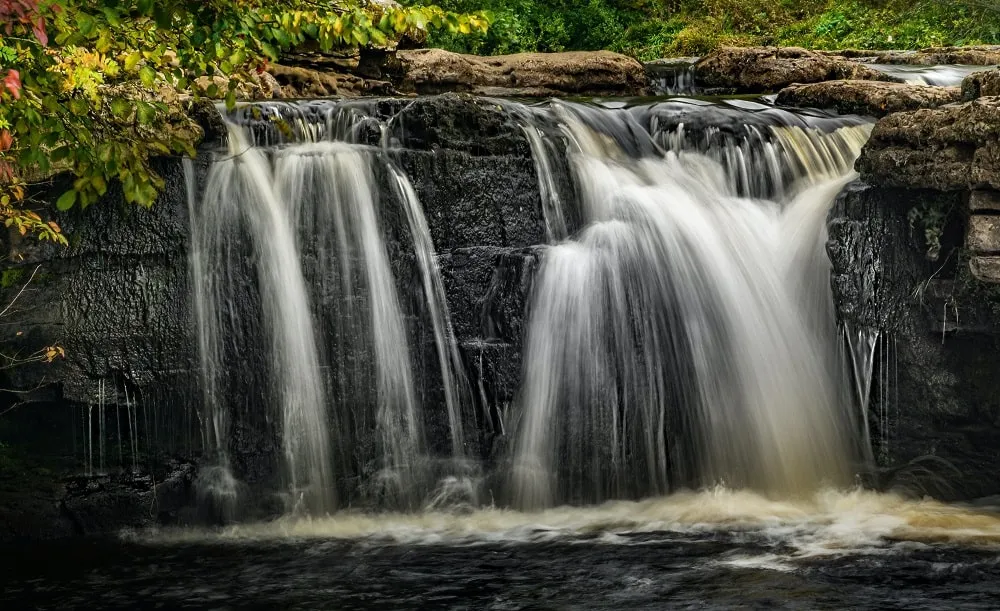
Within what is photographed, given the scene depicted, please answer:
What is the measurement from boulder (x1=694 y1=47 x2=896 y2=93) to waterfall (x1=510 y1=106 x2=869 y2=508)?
195 inches

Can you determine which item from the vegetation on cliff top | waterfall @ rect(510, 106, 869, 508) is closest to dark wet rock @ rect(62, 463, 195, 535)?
waterfall @ rect(510, 106, 869, 508)

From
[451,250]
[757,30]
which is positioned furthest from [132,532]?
[757,30]

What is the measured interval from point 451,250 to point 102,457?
296 cm

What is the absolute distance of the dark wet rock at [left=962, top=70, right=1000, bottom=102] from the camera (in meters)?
8.53

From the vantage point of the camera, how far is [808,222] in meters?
9.12

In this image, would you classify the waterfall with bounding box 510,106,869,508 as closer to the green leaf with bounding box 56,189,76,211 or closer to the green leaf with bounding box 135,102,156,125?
the green leaf with bounding box 135,102,156,125

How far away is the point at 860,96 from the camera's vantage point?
446 inches

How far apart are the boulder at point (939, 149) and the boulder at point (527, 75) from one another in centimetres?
625

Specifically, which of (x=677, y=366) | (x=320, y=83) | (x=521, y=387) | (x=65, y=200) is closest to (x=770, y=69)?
(x=320, y=83)

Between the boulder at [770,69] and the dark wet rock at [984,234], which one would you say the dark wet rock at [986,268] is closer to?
the dark wet rock at [984,234]

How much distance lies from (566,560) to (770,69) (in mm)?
8674

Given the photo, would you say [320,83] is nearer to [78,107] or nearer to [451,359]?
[451,359]

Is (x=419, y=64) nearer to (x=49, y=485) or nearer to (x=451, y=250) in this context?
(x=451, y=250)

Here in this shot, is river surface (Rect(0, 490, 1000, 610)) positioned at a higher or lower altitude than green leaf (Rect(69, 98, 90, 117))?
lower
